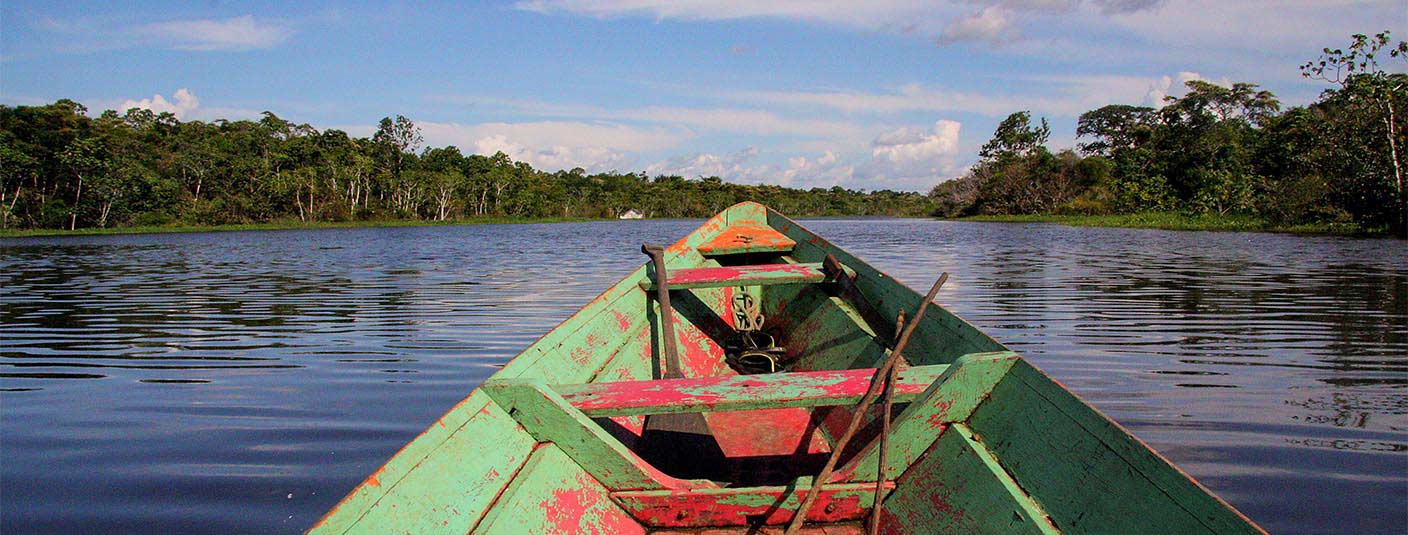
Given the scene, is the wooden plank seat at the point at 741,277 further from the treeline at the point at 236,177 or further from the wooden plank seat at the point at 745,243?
the treeline at the point at 236,177

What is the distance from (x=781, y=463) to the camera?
10.9ft

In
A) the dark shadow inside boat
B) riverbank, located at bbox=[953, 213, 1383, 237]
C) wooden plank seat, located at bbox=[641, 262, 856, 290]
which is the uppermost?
riverbank, located at bbox=[953, 213, 1383, 237]

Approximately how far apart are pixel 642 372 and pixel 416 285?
9.16 metres

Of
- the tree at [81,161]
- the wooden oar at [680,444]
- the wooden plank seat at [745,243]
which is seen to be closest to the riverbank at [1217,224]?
the wooden plank seat at [745,243]

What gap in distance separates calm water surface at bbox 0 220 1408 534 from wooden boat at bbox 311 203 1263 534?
1.32 m

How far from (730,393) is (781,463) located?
0.96 metres

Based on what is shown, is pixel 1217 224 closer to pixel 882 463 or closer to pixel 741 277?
pixel 741 277

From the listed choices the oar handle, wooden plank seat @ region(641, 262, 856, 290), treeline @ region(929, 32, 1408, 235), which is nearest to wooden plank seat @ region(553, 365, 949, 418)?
the oar handle

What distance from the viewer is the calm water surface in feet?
10.9

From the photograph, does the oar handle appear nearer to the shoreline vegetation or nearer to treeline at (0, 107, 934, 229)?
the shoreline vegetation

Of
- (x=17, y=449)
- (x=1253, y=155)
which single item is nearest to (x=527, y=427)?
(x=17, y=449)

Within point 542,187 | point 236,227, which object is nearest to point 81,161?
point 236,227

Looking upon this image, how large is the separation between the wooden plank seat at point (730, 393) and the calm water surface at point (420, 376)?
1393 mm

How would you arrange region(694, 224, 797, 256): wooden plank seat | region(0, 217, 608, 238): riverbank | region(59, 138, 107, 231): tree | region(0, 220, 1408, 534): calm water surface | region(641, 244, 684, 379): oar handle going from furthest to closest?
region(59, 138, 107, 231): tree, region(0, 217, 608, 238): riverbank, region(694, 224, 797, 256): wooden plank seat, region(641, 244, 684, 379): oar handle, region(0, 220, 1408, 534): calm water surface
